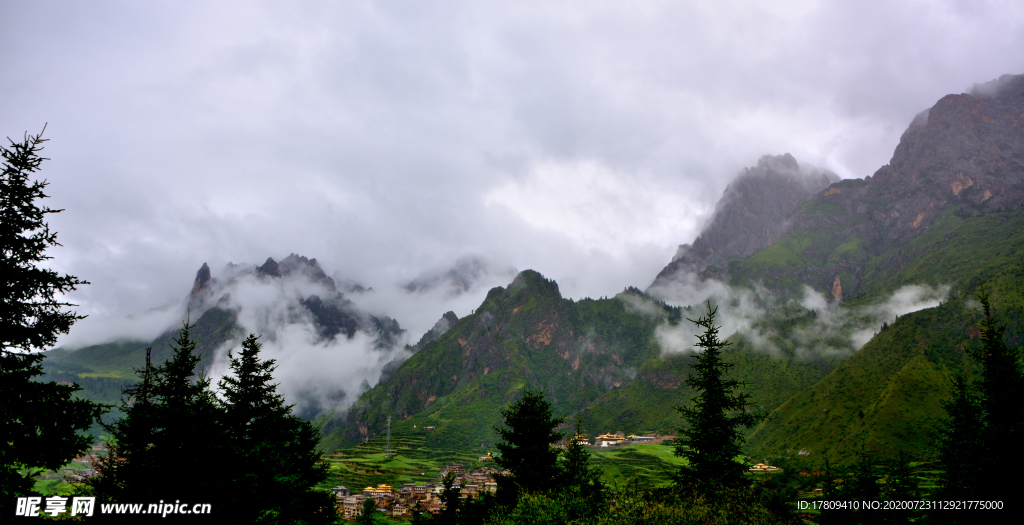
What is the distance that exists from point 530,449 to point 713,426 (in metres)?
11.9

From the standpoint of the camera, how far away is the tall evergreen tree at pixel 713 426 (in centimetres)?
2577

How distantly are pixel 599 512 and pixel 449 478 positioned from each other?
142 feet

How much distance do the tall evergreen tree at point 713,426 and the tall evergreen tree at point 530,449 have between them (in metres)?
8.41

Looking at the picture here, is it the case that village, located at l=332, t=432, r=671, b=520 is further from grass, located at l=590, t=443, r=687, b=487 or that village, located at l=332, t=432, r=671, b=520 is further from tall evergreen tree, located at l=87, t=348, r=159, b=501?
tall evergreen tree, located at l=87, t=348, r=159, b=501

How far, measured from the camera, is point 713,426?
27016 mm

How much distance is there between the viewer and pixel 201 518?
17.5 metres

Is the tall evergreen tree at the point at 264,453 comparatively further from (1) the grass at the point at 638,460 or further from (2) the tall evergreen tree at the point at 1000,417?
(1) the grass at the point at 638,460

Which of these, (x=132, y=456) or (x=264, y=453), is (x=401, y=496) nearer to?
(x=264, y=453)

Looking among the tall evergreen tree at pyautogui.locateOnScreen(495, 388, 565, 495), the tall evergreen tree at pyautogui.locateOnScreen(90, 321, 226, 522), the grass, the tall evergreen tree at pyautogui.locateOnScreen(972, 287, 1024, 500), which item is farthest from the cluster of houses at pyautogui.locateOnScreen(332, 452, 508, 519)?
the tall evergreen tree at pyautogui.locateOnScreen(972, 287, 1024, 500)

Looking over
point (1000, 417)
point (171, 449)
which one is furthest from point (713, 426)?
point (171, 449)

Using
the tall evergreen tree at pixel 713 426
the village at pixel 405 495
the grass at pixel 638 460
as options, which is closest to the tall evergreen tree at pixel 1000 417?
the tall evergreen tree at pixel 713 426

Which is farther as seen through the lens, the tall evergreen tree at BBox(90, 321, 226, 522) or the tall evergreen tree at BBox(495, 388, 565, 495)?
the tall evergreen tree at BBox(495, 388, 565, 495)

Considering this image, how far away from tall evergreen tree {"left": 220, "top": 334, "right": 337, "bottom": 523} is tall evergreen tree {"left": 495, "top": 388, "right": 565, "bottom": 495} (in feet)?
42.1

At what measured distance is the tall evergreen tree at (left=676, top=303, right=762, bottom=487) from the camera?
25766mm
